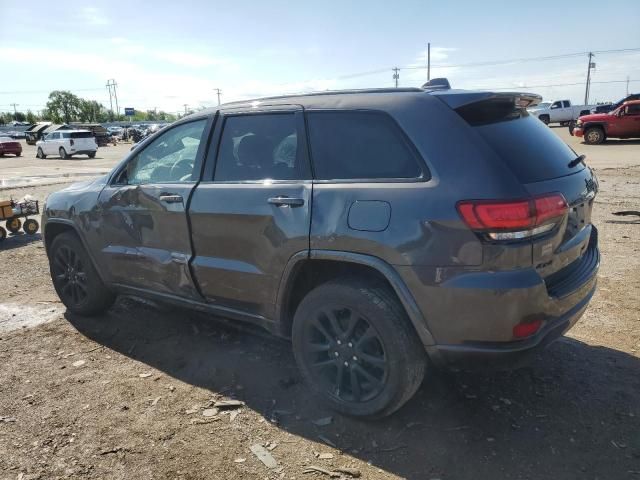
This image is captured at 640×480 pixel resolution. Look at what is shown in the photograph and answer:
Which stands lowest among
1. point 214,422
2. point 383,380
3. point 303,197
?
point 214,422

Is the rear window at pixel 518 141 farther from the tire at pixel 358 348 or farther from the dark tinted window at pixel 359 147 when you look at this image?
the tire at pixel 358 348

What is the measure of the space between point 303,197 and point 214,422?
1420 millimetres

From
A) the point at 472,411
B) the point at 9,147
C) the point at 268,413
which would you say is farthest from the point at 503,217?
the point at 9,147

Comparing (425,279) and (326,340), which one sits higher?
(425,279)

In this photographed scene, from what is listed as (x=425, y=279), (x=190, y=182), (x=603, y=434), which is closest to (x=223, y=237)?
(x=190, y=182)

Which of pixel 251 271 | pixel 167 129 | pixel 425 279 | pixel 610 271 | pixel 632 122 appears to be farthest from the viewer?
pixel 632 122

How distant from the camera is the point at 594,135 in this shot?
2316 centimetres

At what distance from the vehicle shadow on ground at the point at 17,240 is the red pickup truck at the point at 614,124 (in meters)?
22.8

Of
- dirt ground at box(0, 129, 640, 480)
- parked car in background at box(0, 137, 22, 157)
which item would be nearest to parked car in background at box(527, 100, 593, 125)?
parked car in background at box(0, 137, 22, 157)

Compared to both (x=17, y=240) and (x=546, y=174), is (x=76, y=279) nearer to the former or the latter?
(x=546, y=174)

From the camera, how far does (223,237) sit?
3307 millimetres

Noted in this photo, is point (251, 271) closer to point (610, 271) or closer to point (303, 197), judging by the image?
point (303, 197)

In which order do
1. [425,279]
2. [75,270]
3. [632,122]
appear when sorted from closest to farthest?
[425,279]
[75,270]
[632,122]

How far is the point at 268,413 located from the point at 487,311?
1.47 meters
